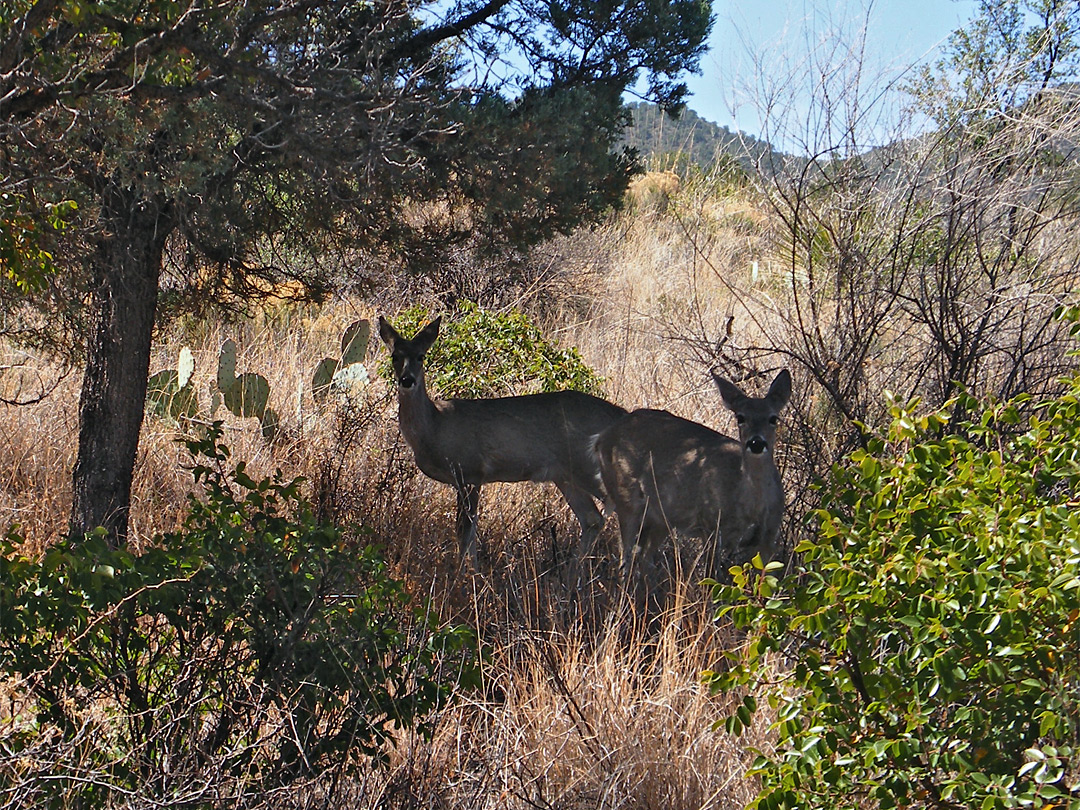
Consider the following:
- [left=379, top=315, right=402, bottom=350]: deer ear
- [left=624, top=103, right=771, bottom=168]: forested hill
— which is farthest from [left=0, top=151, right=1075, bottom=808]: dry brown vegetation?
[left=624, top=103, right=771, bottom=168]: forested hill

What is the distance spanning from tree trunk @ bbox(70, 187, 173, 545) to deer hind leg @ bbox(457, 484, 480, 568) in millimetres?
1993

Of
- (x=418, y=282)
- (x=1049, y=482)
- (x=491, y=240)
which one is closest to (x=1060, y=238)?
(x=491, y=240)

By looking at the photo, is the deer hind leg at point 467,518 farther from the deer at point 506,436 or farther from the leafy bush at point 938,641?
the leafy bush at point 938,641

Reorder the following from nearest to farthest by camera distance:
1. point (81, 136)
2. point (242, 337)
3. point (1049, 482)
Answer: point (1049, 482)
point (81, 136)
point (242, 337)

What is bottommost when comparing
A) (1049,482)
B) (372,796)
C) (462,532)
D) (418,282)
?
(372,796)

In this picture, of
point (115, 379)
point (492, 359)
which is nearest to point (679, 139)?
point (492, 359)

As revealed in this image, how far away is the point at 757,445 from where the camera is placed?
6.84m

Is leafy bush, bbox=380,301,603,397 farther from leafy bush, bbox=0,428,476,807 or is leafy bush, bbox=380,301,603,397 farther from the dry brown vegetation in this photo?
leafy bush, bbox=0,428,476,807

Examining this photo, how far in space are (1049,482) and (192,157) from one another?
3756 mm

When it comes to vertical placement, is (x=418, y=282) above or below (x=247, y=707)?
above

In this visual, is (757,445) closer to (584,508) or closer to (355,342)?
(584,508)

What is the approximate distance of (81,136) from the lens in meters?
4.91

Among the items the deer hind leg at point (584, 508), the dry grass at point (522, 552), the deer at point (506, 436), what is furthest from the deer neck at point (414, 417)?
the deer hind leg at point (584, 508)

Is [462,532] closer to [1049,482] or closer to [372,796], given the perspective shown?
[372,796]
